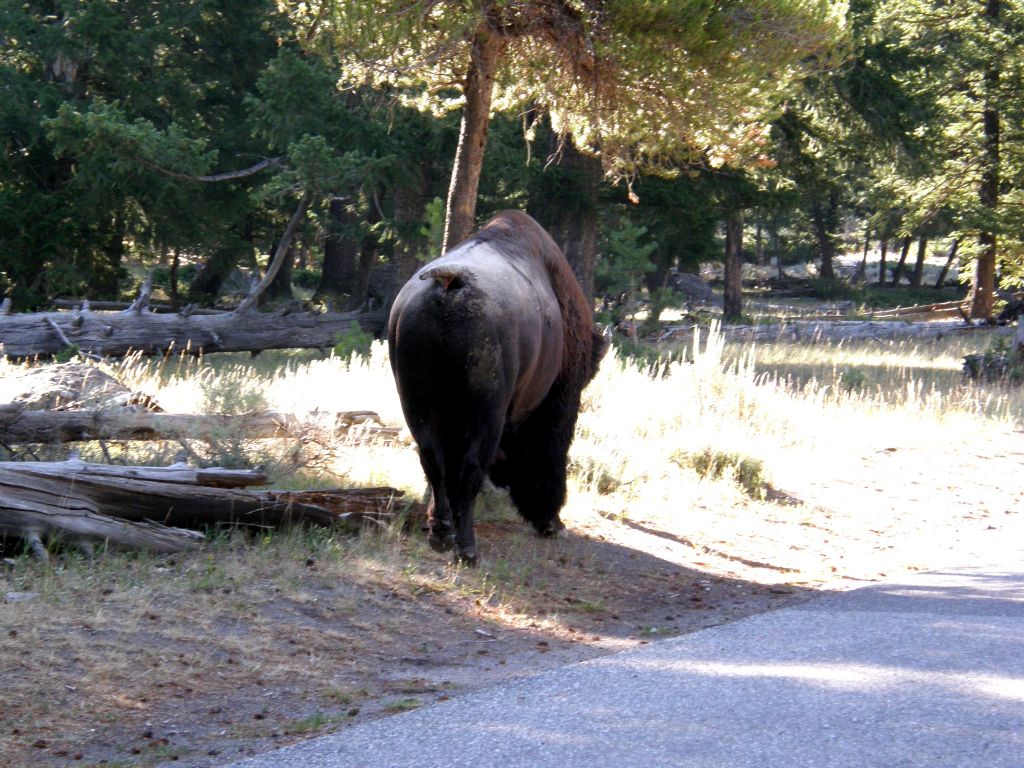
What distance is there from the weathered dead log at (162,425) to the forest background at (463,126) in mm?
2159

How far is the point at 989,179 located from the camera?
29.4m

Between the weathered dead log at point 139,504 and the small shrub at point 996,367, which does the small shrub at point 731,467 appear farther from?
the small shrub at point 996,367

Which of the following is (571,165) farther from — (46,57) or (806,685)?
(806,685)

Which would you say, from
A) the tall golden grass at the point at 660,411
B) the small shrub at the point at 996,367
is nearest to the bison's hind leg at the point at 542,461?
the tall golden grass at the point at 660,411

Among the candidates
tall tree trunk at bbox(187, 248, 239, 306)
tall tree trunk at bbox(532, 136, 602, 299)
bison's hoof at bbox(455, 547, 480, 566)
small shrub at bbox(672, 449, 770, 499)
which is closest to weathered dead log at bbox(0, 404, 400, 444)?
bison's hoof at bbox(455, 547, 480, 566)

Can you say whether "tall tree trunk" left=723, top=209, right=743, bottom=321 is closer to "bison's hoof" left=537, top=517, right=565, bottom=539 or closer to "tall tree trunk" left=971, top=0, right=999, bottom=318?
"tall tree trunk" left=971, top=0, right=999, bottom=318

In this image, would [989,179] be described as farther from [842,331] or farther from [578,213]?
[578,213]

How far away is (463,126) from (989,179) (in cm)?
2310

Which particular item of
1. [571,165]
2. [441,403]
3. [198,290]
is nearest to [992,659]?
[441,403]

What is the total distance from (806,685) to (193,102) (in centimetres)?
2129

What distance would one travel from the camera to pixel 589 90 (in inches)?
411

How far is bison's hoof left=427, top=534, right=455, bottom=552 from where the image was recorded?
7.11m

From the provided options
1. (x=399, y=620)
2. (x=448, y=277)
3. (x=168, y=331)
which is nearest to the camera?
(x=399, y=620)

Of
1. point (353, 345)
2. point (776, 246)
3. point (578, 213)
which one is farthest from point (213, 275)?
point (776, 246)
